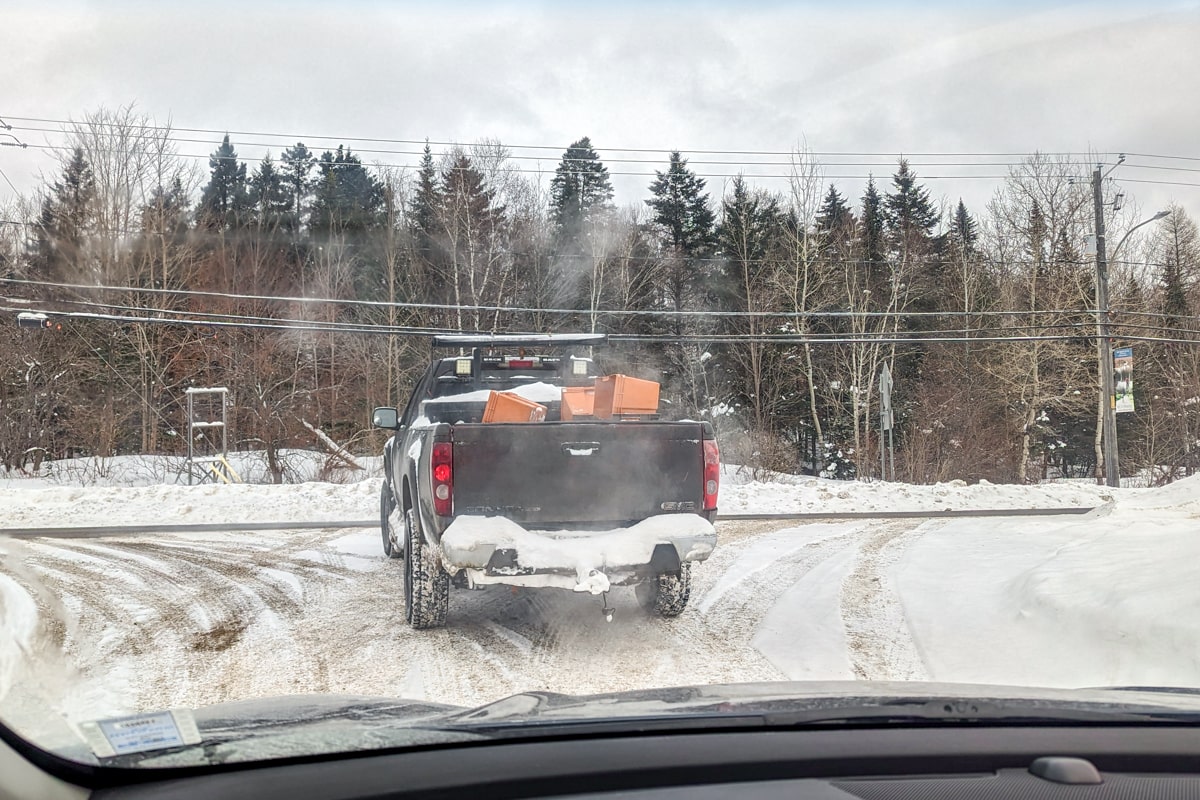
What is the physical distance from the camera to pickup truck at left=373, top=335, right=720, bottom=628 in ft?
18.6

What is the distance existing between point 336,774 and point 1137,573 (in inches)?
279

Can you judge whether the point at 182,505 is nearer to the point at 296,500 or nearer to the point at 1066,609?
the point at 296,500

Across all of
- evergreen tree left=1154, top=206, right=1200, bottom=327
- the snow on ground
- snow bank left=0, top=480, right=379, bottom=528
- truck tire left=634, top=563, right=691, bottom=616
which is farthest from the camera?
evergreen tree left=1154, top=206, right=1200, bottom=327

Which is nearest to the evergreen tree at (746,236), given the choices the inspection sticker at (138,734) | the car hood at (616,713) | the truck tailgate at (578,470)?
the truck tailgate at (578,470)

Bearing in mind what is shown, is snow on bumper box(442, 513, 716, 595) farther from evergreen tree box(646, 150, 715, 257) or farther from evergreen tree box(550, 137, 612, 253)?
evergreen tree box(646, 150, 715, 257)

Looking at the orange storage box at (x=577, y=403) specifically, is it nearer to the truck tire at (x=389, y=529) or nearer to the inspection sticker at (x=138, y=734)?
the truck tire at (x=389, y=529)

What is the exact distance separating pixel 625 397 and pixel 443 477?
1950 mm

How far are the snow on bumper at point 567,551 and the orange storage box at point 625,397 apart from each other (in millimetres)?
1333

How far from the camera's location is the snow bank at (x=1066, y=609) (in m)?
5.33

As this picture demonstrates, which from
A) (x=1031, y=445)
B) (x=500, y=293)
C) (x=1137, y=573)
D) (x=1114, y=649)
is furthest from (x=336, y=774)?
(x=1031, y=445)

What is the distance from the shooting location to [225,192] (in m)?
23.0

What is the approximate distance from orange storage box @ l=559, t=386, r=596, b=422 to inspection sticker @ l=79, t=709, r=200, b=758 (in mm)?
5871

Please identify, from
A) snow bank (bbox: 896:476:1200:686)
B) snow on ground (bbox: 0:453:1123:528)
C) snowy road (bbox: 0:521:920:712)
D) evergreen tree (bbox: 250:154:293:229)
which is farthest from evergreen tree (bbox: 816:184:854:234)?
snowy road (bbox: 0:521:920:712)

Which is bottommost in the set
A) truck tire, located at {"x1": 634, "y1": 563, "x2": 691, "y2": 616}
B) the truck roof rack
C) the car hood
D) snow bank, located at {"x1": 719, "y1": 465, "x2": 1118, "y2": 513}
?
snow bank, located at {"x1": 719, "y1": 465, "x2": 1118, "y2": 513}
